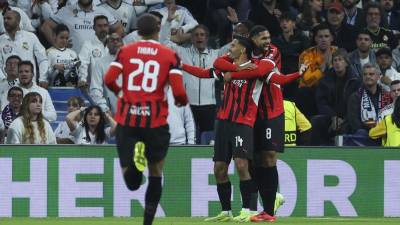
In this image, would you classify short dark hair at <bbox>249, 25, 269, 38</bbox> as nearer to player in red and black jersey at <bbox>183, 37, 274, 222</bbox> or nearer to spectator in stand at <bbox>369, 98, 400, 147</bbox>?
player in red and black jersey at <bbox>183, 37, 274, 222</bbox>

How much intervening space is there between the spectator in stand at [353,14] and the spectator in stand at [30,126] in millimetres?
6358

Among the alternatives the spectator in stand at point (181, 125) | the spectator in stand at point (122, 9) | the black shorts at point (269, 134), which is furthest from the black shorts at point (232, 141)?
the spectator in stand at point (122, 9)

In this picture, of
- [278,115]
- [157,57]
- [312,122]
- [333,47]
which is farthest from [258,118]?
[333,47]

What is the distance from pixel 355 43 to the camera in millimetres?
21797

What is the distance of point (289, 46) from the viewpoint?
21.0m

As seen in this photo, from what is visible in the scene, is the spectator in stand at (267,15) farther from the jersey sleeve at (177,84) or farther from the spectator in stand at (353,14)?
the jersey sleeve at (177,84)

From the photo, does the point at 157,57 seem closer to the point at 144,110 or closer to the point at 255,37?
the point at 144,110

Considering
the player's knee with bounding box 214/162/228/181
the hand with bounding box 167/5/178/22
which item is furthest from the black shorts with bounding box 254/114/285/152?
the hand with bounding box 167/5/178/22

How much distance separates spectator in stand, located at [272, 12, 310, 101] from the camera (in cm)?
2094

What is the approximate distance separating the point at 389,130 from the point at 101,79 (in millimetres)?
4587

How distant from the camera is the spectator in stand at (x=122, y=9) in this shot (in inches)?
845

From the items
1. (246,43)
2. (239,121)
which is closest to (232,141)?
(239,121)

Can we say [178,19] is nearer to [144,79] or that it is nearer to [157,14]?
[157,14]

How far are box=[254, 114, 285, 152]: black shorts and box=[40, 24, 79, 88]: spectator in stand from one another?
Result: 572 cm
